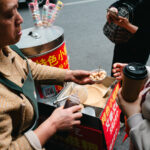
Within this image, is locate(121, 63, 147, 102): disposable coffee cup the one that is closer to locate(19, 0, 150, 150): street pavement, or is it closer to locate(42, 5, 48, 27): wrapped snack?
locate(42, 5, 48, 27): wrapped snack

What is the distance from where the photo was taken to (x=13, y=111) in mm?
785

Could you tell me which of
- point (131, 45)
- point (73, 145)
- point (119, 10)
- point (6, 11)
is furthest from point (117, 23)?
point (73, 145)

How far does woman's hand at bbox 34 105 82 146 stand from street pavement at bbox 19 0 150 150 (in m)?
1.09

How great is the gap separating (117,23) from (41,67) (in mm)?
911

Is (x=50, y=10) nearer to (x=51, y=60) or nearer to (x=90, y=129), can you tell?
(x=51, y=60)

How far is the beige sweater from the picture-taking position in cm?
72

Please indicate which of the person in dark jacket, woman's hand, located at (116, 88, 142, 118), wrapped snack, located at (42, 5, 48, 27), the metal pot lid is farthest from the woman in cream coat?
the person in dark jacket

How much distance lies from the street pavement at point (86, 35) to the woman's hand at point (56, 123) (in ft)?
3.59

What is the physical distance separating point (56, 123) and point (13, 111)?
0.94 ft

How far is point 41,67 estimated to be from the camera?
125cm

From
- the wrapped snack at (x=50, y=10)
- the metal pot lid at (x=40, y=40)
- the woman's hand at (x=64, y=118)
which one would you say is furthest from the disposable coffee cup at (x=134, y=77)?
the wrapped snack at (x=50, y=10)

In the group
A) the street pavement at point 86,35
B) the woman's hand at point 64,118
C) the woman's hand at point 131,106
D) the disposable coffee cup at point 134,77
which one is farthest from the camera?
the street pavement at point 86,35

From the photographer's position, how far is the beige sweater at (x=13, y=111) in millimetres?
723

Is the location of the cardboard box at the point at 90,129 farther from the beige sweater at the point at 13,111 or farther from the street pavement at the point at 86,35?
the street pavement at the point at 86,35
